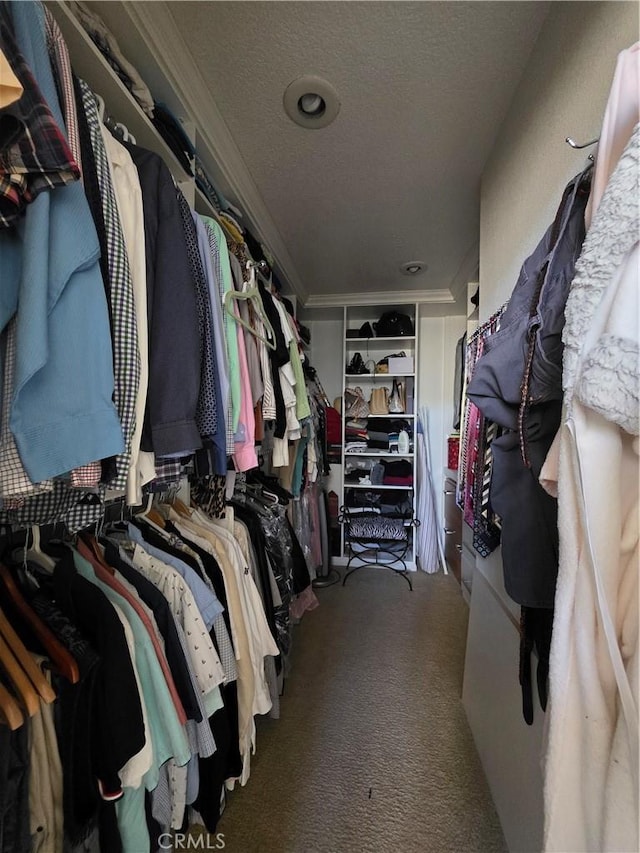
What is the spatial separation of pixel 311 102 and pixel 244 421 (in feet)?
3.76

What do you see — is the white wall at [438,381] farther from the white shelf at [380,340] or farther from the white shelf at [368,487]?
the white shelf at [368,487]

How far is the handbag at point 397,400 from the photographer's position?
301 centimetres

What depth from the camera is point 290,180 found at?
1566mm

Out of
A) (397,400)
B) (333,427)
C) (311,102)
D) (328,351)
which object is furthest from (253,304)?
(328,351)

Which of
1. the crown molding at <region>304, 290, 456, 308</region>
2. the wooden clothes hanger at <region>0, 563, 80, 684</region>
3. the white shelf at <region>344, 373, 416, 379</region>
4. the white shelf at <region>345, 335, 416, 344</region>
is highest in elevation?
the crown molding at <region>304, 290, 456, 308</region>

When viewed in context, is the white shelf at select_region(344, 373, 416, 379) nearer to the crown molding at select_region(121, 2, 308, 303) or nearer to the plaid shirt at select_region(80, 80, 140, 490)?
the crown molding at select_region(121, 2, 308, 303)

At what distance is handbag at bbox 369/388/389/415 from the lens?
10.0 feet

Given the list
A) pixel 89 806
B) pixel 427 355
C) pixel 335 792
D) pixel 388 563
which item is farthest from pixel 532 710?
pixel 427 355

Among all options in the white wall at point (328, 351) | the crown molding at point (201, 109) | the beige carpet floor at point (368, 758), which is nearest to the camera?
the crown molding at point (201, 109)

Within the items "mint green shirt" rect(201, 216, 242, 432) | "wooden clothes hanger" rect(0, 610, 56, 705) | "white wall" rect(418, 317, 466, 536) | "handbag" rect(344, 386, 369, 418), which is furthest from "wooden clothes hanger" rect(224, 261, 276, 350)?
"white wall" rect(418, 317, 466, 536)

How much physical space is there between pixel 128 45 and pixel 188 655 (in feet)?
5.26

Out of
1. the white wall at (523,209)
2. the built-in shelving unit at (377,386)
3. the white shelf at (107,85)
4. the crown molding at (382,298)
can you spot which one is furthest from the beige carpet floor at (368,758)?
the crown molding at (382,298)

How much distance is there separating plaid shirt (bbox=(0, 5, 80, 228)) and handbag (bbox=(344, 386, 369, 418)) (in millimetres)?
2696

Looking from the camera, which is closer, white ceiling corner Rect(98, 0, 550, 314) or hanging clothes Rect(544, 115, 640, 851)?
hanging clothes Rect(544, 115, 640, 851)
